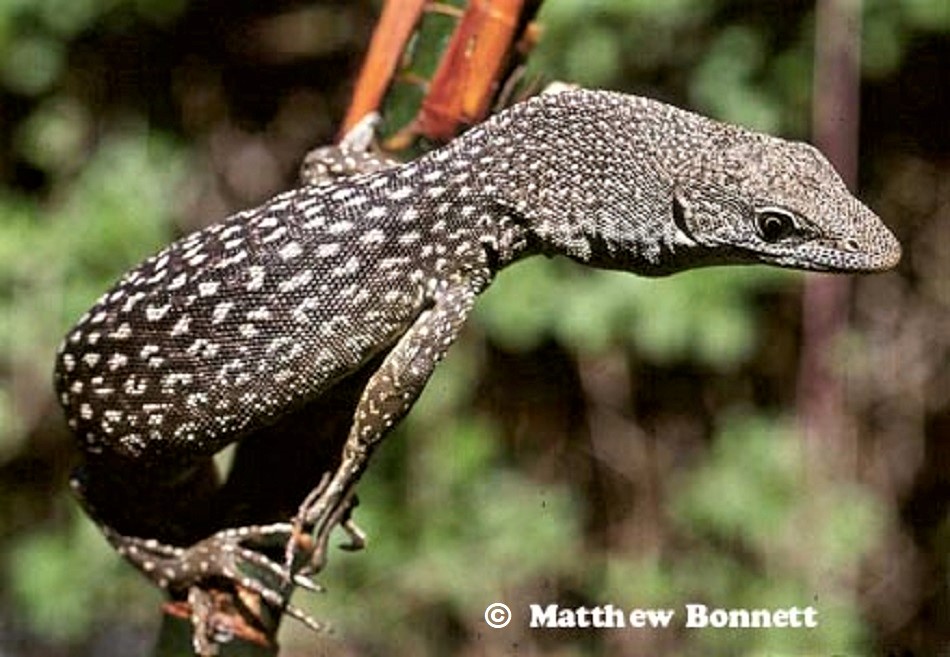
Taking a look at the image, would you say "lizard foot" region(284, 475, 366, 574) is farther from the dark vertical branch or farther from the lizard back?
the dark vertical branch

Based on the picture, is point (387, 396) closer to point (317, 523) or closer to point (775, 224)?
point (317, 523)

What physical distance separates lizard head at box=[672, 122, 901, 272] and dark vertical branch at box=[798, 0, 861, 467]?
135 centimetres

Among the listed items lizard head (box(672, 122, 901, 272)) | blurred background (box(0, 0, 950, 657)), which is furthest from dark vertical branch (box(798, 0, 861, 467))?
lizard head (box(672, 122, 901, 272))

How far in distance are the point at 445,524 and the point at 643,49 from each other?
104 cm

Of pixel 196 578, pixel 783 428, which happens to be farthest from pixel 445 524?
pixel 196 578

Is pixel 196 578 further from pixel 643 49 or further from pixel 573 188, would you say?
pixel 643 49

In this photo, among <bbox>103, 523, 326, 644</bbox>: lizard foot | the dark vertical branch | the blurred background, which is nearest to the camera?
<bbox>103, 523, 326, 644</bbox>: lizard foot

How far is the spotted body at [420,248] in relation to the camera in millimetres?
1553

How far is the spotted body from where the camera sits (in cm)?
155

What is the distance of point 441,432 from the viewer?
3.60 meters

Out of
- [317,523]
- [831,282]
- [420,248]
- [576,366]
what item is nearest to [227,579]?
[317,523]

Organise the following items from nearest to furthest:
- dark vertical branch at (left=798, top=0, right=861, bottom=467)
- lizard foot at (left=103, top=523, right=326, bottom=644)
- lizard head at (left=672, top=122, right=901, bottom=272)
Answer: lizard head at (left=672, top=122, right=901, bottom=272) < lizard foot at (left=103, top=523, right=326, bottom=644) < dark vertical branch at (left=798, top=0, right=861, bottom=467)

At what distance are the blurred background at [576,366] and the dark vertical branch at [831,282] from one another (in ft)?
0.04

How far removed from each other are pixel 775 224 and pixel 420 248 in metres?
0.34
